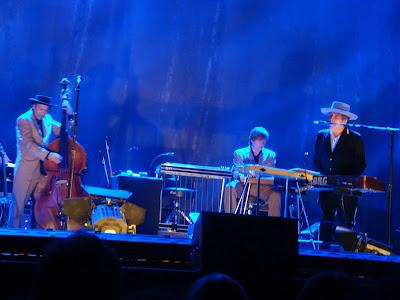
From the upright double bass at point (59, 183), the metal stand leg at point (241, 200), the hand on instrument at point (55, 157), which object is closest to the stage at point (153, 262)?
the upright double bass at point (59, 183)

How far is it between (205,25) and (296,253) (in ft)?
27.1

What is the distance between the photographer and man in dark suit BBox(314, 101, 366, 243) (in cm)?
849

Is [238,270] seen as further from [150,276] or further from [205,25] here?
[205,25]

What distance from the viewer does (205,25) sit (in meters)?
12.1

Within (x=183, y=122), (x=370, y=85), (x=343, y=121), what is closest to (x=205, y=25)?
(x=183, y=122)

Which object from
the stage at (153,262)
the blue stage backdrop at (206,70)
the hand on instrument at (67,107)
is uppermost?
the blue stage backdrop at (206,70)

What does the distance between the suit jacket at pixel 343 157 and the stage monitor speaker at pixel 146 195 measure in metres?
2.27

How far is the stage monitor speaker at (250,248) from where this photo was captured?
4289 mm

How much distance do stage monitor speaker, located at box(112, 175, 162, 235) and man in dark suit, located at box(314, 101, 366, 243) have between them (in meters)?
2.24

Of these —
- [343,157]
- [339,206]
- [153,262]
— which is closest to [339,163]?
[343,157]

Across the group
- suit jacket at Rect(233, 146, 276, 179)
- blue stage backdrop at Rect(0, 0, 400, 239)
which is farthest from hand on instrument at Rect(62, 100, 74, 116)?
blue stage backdrop at Rect(0, 0, 400, 239)

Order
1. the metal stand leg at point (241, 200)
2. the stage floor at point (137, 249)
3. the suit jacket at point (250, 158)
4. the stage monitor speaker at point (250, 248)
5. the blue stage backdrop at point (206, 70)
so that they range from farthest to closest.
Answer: the blue stage backdrop at point (206, 70) < the suit jacket at point (250, 158) < the metal stand leg at point (241, 200) < the stage floor at point (137, 249) < the stage monitor speaker at point (250, 248)

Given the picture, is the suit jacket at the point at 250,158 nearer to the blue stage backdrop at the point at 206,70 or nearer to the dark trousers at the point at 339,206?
the dark trousers at the point at 339,206

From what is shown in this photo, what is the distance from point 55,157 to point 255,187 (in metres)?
3.00
